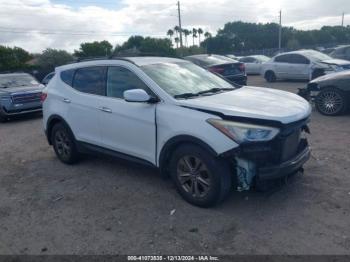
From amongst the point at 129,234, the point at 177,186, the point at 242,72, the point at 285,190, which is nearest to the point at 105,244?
the point at 129,234

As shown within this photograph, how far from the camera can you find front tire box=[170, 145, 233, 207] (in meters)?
3.97

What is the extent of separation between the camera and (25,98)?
11.4 metres

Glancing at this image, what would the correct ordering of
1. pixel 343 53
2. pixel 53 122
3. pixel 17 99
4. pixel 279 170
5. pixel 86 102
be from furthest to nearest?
pixel 343 53
pixel 17 99
pixel 53 122
pixel 86 102
pixel 279 170

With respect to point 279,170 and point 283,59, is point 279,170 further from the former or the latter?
point 283,59

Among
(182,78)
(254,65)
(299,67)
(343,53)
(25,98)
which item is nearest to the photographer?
(182,78)

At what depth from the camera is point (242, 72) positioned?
1316 cm

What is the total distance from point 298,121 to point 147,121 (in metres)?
1.82

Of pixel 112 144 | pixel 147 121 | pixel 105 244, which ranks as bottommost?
pixel 105 244

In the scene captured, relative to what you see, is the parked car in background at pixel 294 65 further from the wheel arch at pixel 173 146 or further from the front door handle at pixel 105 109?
the wheel arch at pixel 173 146

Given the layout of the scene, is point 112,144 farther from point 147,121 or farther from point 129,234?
point 129,234

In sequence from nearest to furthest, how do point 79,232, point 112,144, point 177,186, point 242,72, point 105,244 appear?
point 105,244
point 79,232
point 177,186
point 112,144
point 242,72

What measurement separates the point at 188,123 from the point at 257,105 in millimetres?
831

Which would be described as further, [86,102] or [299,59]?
[299,59]

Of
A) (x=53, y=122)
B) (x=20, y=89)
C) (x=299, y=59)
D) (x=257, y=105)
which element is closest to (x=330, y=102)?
(x=257, y=105)
